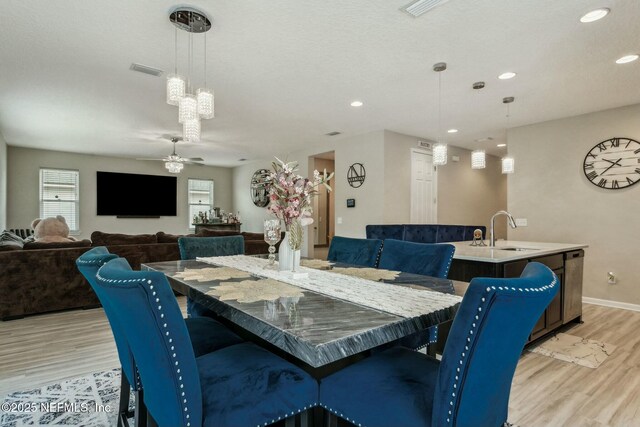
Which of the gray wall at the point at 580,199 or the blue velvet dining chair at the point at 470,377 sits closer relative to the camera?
the blue velvet dining chair at the point at 470,377

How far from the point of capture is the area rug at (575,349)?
2.77m

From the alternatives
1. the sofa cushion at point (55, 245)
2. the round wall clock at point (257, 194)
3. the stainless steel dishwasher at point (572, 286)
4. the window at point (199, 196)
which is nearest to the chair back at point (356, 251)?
the stainless steel dishwasher at point (572, 286)

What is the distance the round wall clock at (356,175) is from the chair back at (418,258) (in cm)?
389

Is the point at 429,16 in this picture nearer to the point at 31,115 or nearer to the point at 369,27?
the point at 369,27

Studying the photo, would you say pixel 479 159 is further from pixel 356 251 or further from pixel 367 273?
pixel 367 273

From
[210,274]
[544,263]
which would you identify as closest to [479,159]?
[544,263]

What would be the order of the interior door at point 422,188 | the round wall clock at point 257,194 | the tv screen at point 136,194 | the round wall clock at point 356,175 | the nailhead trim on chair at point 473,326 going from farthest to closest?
1. the round wall clock at point 257,194
2. the tv screen at point 136,194
3. the interior door at point 422,188
4. the round wall clock at point 356,175
5. the nailhead trim on chair at point 473,326

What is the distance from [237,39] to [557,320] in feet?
12.7

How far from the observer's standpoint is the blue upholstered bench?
4727 mm

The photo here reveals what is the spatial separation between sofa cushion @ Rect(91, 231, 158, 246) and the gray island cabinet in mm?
3737

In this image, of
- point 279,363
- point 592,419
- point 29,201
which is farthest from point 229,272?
point 29,201

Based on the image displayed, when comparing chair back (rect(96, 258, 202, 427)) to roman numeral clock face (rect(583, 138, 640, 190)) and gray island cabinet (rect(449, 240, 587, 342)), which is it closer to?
gray island cabinet (rect(449, 240, 587, 342))

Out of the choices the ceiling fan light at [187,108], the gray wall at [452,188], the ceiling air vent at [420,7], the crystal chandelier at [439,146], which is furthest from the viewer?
the gray wall at [452,188]

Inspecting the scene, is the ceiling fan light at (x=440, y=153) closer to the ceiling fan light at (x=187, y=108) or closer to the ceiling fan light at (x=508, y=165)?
the ceiling fan light at (x=508, y=165)
